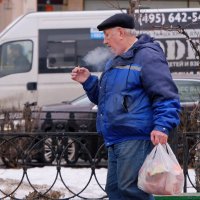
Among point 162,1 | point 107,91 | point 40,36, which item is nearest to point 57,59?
point 40,36

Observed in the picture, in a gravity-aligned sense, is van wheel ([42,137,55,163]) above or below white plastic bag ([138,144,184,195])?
below

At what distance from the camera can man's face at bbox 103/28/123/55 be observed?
189 inches

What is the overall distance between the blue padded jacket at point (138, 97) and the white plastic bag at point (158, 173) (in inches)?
6.3

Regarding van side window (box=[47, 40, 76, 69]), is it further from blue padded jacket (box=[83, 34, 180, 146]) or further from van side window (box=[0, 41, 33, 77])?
blue padded jacket (box=[83, 34, 180, 146])

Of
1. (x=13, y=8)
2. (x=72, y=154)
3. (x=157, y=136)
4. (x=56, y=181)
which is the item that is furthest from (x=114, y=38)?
(x=13, y=8)

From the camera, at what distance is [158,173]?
4598 millimetres

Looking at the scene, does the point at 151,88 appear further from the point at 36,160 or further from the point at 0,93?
the point at 0,93

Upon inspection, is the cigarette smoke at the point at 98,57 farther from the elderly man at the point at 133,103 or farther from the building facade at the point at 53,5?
the elderly man at the point at 133,103

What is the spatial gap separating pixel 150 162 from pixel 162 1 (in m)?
18.9

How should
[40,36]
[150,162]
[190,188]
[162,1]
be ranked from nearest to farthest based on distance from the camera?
[150,162]
[190,188]
[40,36]
[162,1]

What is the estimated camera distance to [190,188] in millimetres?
7094

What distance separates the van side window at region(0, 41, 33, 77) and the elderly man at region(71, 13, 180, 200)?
36.3ft

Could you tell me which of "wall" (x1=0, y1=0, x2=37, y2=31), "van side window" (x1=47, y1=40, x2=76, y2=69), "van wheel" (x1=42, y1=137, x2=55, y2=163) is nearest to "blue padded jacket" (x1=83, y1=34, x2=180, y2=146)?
"van wheel" (x1=42, y1=137, x2=55, y2=163)

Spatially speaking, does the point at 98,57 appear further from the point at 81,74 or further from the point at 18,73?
the point at 81,74
